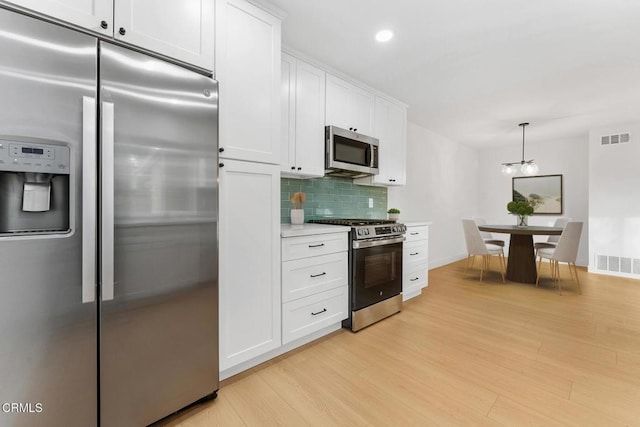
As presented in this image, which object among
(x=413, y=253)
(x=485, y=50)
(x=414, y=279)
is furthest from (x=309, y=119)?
(x=414, y=279)

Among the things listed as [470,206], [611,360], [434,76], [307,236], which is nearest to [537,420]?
[611,360]

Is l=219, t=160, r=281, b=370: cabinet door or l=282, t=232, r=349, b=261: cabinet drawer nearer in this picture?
l=219, t=160, r=281, b=370: cabinet door

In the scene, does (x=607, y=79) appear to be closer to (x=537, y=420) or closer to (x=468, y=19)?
(x=468, y=19)

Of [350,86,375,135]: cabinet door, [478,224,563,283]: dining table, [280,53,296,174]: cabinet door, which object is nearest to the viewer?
[280,53,296,174]: cabinet door

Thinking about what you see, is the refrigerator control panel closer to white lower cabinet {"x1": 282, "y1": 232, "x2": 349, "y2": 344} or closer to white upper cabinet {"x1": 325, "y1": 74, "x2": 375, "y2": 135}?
white lower cabinet {"x1": 282, "y1": 232, "x2": 349, "y2": 344}

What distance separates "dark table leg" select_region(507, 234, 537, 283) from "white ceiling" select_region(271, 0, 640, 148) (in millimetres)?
1917

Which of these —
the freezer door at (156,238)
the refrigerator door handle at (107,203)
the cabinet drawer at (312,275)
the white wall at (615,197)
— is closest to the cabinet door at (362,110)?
the cabinet drawer at (312,275)

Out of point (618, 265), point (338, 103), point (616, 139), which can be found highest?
point (616, 139)

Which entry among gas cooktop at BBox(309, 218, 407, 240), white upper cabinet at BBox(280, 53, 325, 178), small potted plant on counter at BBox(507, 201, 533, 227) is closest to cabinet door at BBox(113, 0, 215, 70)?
white upper cabinet at BBox(280, 53, 325, 178)

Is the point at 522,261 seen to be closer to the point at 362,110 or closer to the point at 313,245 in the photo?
the point at 362,110

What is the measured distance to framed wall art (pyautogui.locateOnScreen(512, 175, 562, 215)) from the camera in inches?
225

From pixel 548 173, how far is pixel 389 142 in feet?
14.3

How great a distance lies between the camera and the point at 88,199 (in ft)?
3.90

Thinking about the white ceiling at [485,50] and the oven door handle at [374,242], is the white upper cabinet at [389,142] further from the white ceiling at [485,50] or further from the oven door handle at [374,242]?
the oven door handle at [374,242]
